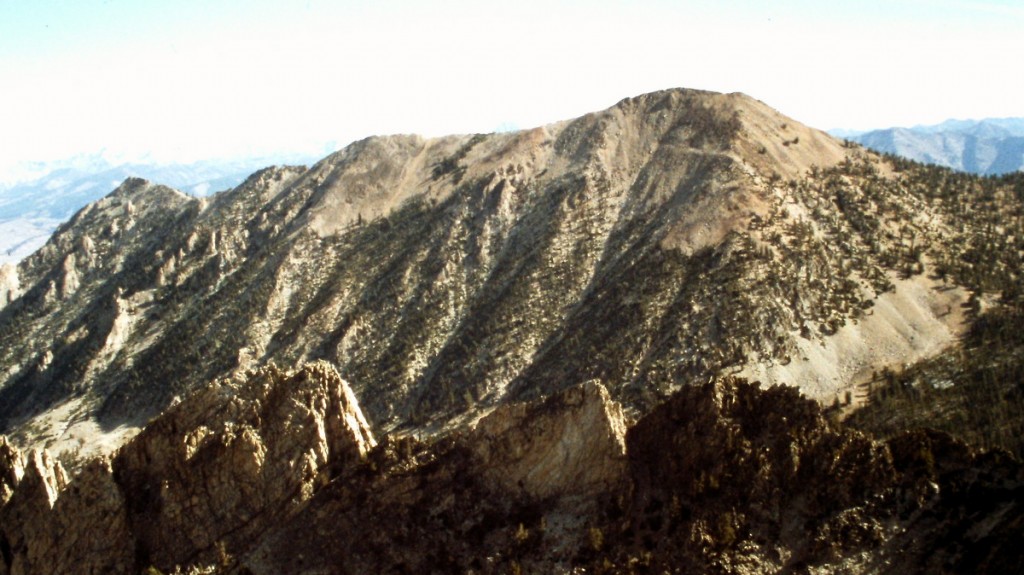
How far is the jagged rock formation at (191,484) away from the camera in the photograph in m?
31.7

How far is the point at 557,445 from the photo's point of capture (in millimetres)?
30969

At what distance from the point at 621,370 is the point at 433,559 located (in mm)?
61228

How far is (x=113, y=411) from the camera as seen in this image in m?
122

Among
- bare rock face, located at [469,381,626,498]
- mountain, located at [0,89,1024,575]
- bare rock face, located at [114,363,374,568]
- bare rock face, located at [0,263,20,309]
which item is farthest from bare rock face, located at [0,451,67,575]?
bare rock face, located at [0,263,20,309]

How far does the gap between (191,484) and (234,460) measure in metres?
2.31

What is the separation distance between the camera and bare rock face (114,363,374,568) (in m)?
31.8

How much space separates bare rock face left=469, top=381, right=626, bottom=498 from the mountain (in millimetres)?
132

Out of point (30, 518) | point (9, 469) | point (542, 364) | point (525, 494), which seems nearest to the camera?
point (525, 494)

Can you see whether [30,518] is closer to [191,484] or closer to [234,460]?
[191,484]

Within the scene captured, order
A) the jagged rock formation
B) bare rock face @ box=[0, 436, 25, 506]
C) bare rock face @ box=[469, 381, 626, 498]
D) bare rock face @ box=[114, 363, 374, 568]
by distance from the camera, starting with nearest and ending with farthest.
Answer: bare rock face @ box=[469, 381, 626, 498]
the jagged rock formation
bare rock face @ box=[114, 363, 374, 568]
bare rock face @ box=[0, 436, 25, 506]

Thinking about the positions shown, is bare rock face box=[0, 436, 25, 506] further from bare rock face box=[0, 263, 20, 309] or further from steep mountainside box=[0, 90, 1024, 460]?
bare rock face box=[0, 263, 20, 309]

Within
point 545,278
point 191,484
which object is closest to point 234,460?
point 191,484

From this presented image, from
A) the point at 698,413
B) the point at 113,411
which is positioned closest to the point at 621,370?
the point at 698,413

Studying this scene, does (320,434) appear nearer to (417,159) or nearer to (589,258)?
(589,258)
